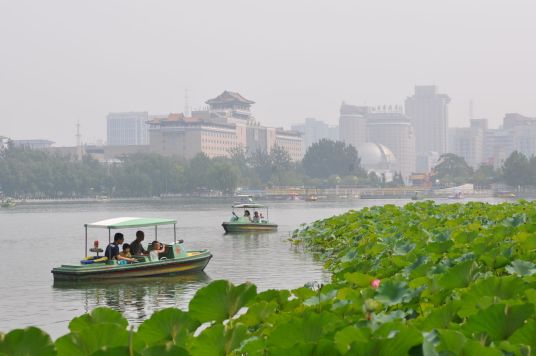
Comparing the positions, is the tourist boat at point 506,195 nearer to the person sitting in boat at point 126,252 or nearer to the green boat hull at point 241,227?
the green boat hull at point 241,227

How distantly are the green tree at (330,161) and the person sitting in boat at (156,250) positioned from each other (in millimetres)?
161696

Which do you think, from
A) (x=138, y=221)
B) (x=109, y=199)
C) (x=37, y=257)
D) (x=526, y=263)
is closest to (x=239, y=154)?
(x=109, y=199)

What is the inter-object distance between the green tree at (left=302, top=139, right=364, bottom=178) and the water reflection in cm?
16263

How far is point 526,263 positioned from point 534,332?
13.9 ft

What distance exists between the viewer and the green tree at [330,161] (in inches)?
7382

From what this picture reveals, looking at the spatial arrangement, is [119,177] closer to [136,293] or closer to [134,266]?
[134,266]

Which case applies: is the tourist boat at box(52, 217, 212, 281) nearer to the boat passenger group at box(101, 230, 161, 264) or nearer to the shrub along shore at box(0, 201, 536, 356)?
the boat passenger group at box(101, 230, 161, 264)

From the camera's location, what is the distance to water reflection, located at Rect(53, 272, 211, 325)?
20.0 metres

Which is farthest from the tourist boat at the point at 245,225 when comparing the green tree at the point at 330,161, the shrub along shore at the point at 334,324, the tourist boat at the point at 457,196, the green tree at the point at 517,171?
the green tree at the point at 330,161

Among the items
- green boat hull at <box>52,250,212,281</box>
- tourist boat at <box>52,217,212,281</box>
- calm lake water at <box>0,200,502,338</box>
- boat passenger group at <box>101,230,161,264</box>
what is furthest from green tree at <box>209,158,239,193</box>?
green boat hull at <box>52,250,212,281</box>

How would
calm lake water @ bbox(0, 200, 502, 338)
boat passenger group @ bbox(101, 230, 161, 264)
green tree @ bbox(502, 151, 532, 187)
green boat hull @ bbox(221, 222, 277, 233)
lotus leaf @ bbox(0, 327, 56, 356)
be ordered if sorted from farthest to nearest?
1. green tree @ bbox(502, 151, 532, 187)
2. green boat hull @ bbox(221, 222, 277, 233)
3. boat passenger group @ bbox(101, 230, 161, 264)
4. calm lake water @ bbox(0, 200, 502, 338)
5. lotus leaf @ bbox(0, 327, 56, 356)

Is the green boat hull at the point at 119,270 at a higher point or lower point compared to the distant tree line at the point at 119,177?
lower

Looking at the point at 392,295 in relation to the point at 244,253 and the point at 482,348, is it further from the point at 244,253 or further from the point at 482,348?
the point at 244,253

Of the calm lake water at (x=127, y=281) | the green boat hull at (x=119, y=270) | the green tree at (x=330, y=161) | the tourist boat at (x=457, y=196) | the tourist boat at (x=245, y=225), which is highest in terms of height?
the green tree at (x=330, y=161)
